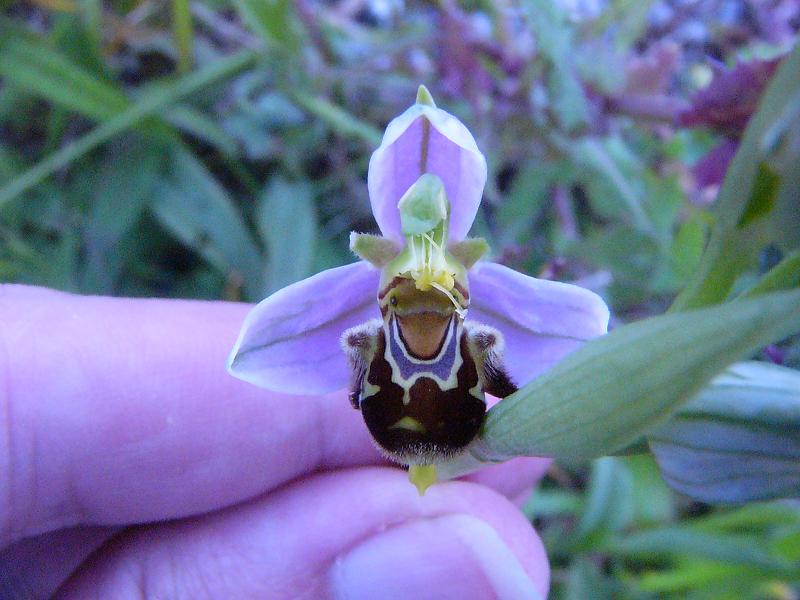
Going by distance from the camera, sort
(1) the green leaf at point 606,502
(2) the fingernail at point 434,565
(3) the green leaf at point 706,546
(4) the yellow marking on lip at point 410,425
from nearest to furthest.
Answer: (4) the yellow marking on lip at point 410,425
(2) the fingernail at point 434,565
(3) the green leaf at point 706,546
(1) the green leaf at point 606,502

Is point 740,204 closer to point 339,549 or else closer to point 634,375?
point 634,375

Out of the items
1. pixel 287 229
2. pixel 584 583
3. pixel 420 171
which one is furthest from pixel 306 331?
pixel 584 583

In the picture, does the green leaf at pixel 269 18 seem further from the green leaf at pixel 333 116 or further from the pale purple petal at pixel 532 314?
the pale purple petal at pixel 532 314

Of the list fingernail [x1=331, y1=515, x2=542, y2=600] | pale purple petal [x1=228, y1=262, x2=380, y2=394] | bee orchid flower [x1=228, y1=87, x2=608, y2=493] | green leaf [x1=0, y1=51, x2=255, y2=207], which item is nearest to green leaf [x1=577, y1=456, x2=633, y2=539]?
fingernail [x1=331, y1=515, x2=542, y2=600]

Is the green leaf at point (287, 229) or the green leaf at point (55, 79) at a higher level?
the green leaf at point (55, 79)

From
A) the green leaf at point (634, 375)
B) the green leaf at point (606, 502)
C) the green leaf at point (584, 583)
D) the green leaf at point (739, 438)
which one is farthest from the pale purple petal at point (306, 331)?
the green leaf at point (584, 583)
